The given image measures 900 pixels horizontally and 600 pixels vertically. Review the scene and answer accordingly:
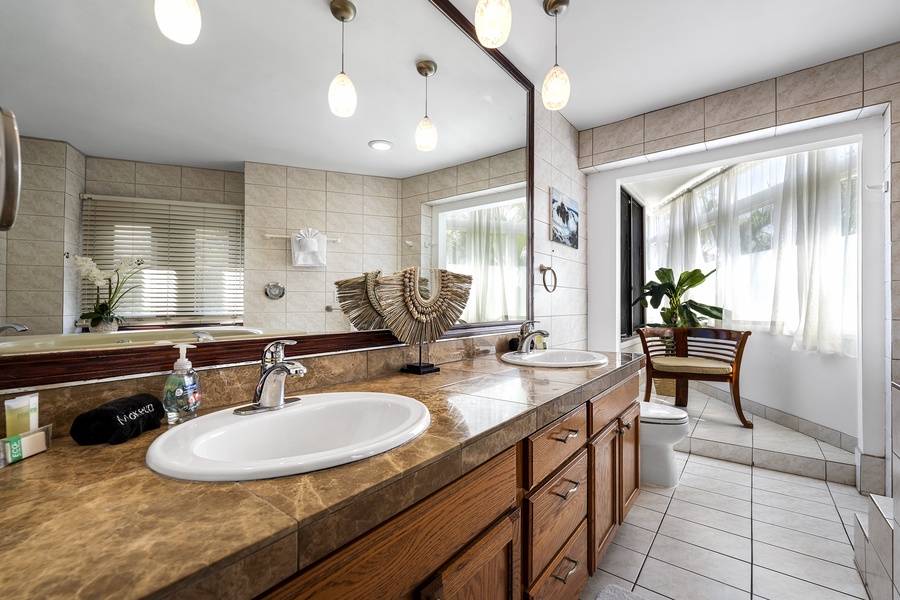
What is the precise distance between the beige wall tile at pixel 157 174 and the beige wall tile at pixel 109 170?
1cm

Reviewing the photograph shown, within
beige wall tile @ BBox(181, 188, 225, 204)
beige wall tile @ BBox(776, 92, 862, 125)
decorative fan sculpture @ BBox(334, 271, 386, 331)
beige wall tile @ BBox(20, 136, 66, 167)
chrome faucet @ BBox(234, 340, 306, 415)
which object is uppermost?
beige wall tile @ BBox(776, 92, 862, 125)

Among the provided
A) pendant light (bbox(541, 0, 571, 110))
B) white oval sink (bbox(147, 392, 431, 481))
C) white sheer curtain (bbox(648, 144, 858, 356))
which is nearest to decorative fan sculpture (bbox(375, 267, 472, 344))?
white oval sink (bbox(147, 392, 431, 481))

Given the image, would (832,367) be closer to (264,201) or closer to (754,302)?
(754,302)

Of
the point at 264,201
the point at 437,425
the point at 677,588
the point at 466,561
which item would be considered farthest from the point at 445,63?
the point at 677,588

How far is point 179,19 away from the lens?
2.87 feet

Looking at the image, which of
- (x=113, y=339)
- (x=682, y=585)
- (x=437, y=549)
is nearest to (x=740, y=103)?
(x=682, y=585)

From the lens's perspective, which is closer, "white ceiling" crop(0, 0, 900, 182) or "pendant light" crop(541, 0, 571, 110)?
"white ceiling" crop(0, 0, 900, 182)

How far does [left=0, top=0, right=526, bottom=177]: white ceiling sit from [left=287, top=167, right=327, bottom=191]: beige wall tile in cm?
2

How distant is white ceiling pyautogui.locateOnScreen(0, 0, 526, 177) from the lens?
757 mm

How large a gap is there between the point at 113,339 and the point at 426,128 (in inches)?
47.2

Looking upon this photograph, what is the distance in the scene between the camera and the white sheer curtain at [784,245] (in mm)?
2709

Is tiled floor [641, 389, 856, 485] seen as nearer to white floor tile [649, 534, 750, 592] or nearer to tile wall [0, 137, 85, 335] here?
white floor tile [649, 534, 750, 592]

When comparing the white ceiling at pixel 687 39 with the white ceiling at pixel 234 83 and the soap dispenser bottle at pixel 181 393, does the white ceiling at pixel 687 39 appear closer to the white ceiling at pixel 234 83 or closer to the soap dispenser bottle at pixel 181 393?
the white ceiling at pixel 234 83

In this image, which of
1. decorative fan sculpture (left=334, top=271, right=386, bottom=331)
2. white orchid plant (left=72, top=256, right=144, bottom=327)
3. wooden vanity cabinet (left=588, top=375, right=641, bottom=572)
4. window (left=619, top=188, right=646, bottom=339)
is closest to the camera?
white orchid plant (left=72, top=256, right=144, bottom=327)
